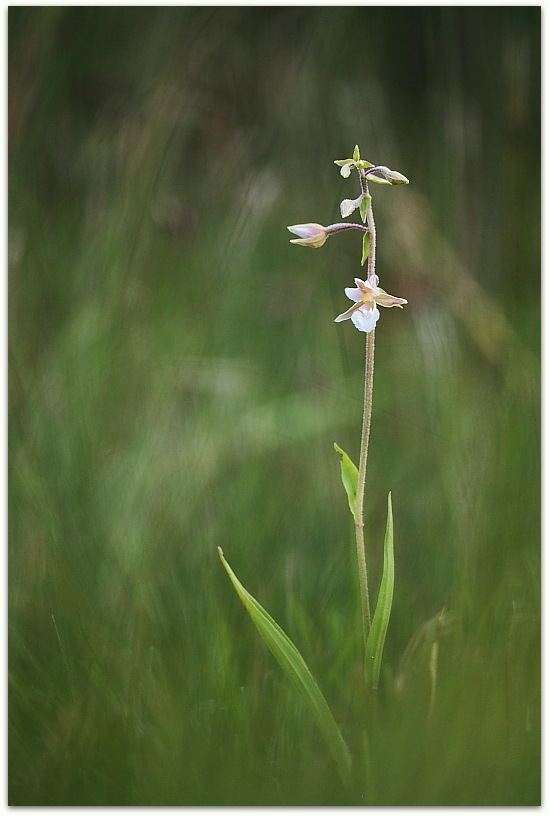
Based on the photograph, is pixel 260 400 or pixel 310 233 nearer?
pixel 310 233

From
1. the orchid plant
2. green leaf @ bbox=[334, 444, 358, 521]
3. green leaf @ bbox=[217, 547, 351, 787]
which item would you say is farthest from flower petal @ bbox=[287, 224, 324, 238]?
green leaf @ bbox=[217, 547, 351, 787]

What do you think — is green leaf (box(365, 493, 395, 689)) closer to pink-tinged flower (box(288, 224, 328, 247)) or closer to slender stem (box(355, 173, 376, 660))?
slender stem (box(355, 173, 376, 660))

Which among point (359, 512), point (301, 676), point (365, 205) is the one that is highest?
point (365, 205)

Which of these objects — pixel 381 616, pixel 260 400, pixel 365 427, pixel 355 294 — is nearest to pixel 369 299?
pixel 355 294

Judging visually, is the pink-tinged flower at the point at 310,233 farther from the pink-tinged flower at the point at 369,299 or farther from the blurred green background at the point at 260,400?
the blurred green background at the point at 260,400

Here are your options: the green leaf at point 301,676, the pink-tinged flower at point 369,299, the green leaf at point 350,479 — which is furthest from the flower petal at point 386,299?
the green leaf at point 301,676

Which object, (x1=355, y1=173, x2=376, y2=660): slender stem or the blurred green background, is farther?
the blurred green background

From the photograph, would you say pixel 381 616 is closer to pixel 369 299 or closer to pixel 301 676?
pixel 301 676
